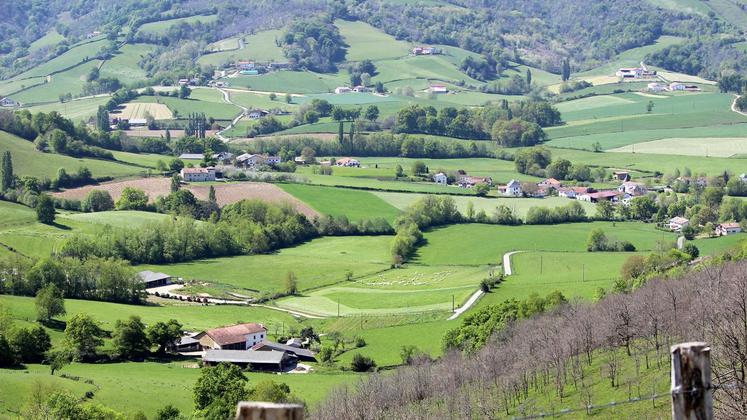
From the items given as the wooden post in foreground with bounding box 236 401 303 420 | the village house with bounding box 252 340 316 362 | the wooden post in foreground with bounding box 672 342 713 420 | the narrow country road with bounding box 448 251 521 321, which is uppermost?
the wooden post in foreground with bounding box 236 401 303 420

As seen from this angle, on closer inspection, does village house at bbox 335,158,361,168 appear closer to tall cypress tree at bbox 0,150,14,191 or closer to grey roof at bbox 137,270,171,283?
tall cypress tree at bbox 0,150,14,191

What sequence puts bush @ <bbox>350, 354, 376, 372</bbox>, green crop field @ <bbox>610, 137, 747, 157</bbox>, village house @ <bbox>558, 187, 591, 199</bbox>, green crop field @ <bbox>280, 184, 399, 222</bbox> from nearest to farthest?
bush @ <bbox>350, 354, 376, 372</bbox> < green crop field @ <bbox>280, 184, 399, 222</bbox> < village house @ <bbox>558, 187, 591, 199</bbox> < green crop field @ <bbox>610, 137, 747, 157</bbox>

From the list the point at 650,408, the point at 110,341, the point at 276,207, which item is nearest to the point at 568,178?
the point at 276,207

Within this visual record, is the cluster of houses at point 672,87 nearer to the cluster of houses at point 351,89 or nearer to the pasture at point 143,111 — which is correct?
the cluster of houses at point 351,89

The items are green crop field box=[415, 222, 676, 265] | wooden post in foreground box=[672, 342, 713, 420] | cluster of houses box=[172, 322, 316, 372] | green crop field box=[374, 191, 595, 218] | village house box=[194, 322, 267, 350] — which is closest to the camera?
wooden post in foreground box=[672, 342, 713, 420]

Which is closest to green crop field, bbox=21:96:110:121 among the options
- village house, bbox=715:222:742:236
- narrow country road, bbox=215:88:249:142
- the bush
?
narrow country road, bbox=215:88:249:142

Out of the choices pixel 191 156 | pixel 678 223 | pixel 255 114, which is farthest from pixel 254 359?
pixel 255 114

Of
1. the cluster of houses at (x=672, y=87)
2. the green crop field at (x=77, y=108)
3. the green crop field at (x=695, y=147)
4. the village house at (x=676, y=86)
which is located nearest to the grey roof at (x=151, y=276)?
the green crop field at (x=695, y=147)

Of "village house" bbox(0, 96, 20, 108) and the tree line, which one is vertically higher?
the tree line

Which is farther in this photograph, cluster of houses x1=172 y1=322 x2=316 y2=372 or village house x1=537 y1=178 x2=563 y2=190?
village house x1=537 y1=178 x2=563 y2=190
